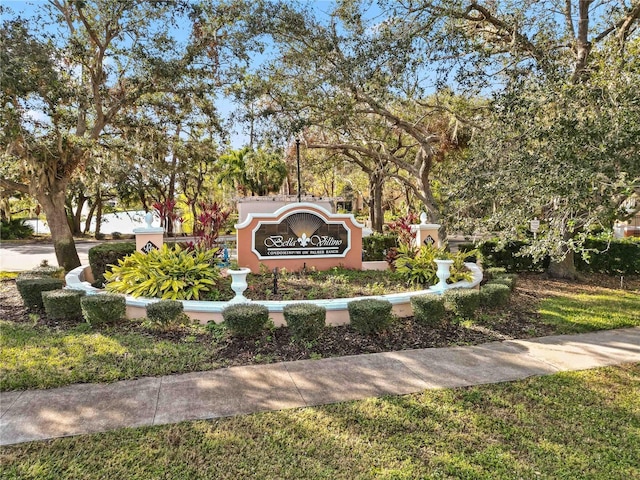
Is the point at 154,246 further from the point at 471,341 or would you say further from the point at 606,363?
the point at 606,363

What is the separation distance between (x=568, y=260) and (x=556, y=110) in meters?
8.20

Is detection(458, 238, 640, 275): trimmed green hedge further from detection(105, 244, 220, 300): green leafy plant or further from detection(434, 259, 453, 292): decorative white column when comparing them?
detection(105, 244, 220, 300): green leafy plant

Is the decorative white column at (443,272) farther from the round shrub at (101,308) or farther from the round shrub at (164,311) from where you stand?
the round shrub at (101,308)

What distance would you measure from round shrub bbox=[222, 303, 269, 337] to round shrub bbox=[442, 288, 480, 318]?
3.13 meters

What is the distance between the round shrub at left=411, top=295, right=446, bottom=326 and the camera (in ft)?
21.3

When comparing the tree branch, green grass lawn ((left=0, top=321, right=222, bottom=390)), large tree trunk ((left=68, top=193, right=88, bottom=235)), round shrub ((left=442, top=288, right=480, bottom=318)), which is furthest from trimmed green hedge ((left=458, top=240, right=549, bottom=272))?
large tree trunk ((left=68, top=193, right=88, bottom=235))

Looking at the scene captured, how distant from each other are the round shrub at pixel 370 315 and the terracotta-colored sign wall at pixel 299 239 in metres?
4.00

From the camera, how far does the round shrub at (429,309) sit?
21.3 ft

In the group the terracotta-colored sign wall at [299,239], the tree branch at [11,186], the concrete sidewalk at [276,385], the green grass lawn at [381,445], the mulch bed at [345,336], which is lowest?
the green grass lawn at [381,445]

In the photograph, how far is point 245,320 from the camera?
5781 millimetres

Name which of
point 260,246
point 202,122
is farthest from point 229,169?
point 260,246

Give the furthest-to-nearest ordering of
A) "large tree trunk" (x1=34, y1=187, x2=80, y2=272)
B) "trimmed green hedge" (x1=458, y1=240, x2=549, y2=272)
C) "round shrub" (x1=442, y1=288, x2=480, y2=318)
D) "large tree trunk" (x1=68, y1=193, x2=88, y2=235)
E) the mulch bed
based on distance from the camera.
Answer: "large tree trunk" (x1=68, y1=193, x2=88, y2=235) < "trimmed green hedge" (x1=458, y1=240, x2=549, y2=272) < "large tree trunk" (x1=34, y1=187, x2=80, y2=272) < "round shrub" (x1=442, y1=288, x2=480, y2=318) < the mulch bed

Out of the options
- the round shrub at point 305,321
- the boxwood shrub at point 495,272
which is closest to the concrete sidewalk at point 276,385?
the round shrub at point 305,321

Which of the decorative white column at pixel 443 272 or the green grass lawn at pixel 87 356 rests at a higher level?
the decorative white column at pixel 443 272
